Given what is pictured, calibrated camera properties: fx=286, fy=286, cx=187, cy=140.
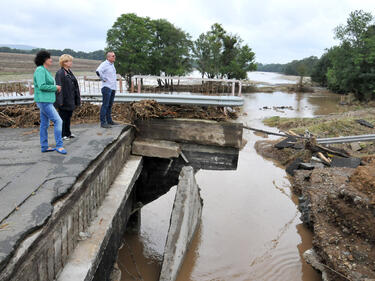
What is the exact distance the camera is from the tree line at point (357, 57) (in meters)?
35.2

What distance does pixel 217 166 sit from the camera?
573cm

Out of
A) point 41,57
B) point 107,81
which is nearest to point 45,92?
point 41,57

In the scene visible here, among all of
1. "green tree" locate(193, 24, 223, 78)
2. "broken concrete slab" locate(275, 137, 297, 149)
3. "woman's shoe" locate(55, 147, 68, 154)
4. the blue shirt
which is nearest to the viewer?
"woman's shoe" locate(55, 147, 68, 154)

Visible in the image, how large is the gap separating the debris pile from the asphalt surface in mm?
561

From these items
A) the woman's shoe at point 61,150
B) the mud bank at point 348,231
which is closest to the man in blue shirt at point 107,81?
the woman's shoe at point 61,150

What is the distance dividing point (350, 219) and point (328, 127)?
13.0 meters

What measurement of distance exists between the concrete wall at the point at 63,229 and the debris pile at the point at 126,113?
4.53 ft

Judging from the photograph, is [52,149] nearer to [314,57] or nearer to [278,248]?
[278,248]

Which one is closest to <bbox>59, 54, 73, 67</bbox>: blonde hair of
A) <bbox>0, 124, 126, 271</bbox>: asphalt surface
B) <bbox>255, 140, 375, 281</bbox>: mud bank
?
<bbox>0, 124, 126, 271</bbox>: asphalt surface

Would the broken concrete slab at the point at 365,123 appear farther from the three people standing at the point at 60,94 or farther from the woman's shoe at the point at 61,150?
the woman's shoe at the point at 61,150

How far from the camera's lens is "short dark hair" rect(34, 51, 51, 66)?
3.89 metres

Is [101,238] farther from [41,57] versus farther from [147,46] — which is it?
[147,46]

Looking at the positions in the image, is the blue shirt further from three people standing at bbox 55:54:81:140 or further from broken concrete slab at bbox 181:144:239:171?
broken concrete slab at bbox 181:144:239:171

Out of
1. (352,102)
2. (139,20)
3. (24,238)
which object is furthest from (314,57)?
(24,238)
